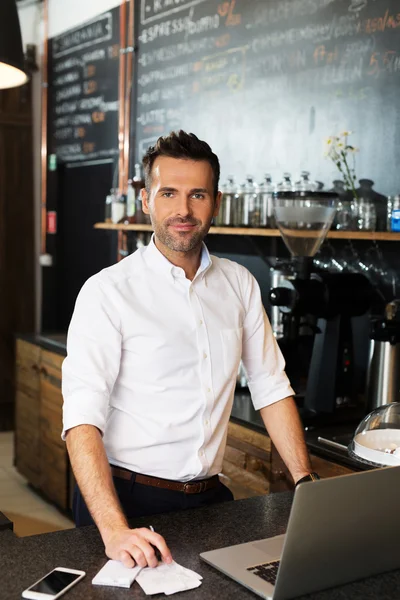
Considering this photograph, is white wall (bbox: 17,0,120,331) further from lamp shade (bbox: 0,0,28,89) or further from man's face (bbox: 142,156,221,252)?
man's face (bbox: 142,156,221,252)

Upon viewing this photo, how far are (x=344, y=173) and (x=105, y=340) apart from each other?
168cm

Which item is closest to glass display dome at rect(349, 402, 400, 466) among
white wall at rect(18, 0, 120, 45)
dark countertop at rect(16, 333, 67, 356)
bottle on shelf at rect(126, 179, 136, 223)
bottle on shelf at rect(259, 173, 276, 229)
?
bottle on shelf at rect(259, 173, 276, 229)

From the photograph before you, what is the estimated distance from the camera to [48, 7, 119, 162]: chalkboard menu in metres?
4.94

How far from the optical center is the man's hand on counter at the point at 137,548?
1.36m

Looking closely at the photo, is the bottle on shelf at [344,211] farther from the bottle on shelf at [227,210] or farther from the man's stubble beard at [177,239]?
the man's stubble beard at [177,239]

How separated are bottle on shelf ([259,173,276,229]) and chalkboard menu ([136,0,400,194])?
0.20 feet

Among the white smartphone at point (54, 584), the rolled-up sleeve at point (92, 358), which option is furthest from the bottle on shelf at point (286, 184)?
the white smartphone at point (54, 584)

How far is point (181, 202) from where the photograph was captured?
6.19 ft

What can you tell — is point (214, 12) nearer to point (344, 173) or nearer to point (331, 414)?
point (344, 173)

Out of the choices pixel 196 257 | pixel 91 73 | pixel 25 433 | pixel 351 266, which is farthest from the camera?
pixel 91 73

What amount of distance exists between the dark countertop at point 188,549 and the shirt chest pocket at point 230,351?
0.34m

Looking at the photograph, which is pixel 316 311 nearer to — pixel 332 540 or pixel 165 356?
pixel 165 356

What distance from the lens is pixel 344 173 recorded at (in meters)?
3.15

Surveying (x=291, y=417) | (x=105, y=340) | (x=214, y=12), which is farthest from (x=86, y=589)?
(x=214, y=12)
